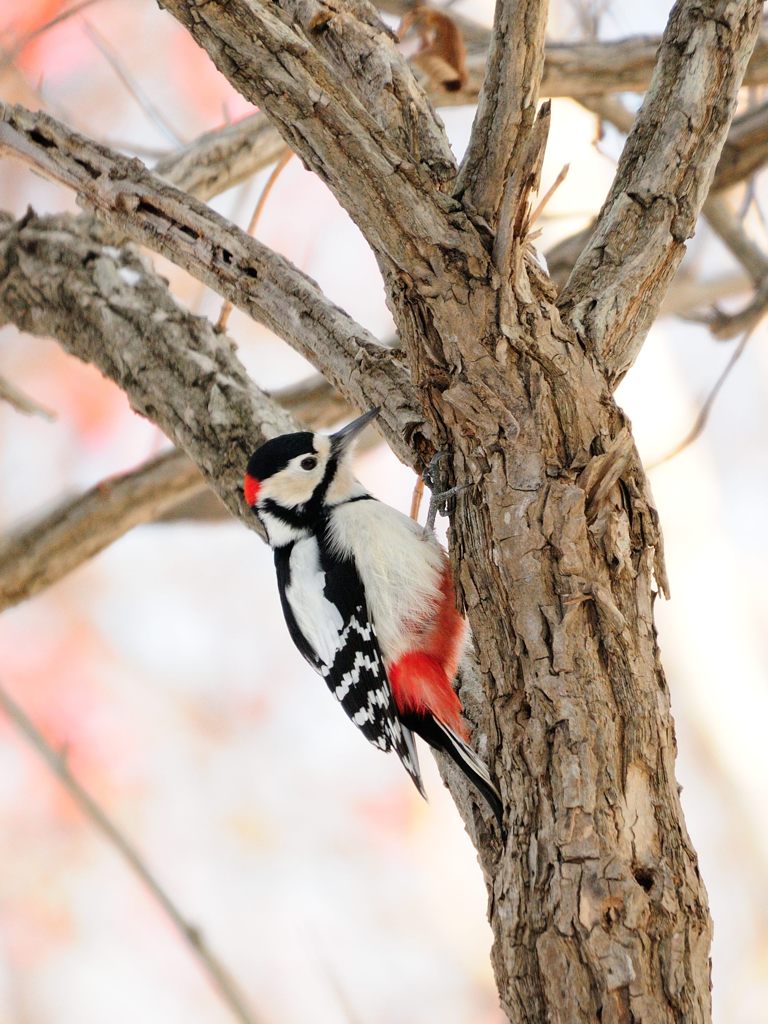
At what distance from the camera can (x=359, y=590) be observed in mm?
2324

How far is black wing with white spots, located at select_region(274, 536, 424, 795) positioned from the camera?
2.22 meters

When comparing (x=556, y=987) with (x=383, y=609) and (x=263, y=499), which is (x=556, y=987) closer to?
(x=383, y=609)

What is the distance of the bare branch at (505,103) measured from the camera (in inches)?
56.7

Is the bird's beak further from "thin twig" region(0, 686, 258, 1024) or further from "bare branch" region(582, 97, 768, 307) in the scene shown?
"bare branch" region(582, 97, 768, 307)

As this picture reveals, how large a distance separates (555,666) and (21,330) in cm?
186

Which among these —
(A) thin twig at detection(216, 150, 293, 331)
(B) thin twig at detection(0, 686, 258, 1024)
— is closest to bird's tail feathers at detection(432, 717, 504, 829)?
(B) thin twig at detection(0, 686, 258, 1024)

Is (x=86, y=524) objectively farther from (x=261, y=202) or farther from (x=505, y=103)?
(x=505, y=103)

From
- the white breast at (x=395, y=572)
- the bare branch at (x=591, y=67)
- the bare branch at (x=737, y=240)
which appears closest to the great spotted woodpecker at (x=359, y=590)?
the white breast at (x=395, y=572)

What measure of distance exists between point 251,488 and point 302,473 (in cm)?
16

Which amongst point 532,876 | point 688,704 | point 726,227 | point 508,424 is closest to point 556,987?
point 532,876

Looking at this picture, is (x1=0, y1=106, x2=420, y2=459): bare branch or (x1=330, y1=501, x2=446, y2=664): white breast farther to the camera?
(x1=330, y1=501, x2=446, y2=664): white breast

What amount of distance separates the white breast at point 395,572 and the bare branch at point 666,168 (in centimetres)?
72

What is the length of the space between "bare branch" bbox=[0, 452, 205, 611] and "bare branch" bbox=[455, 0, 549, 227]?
4.61 ft

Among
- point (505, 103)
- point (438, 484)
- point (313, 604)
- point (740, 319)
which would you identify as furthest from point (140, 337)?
point (740, 319)
